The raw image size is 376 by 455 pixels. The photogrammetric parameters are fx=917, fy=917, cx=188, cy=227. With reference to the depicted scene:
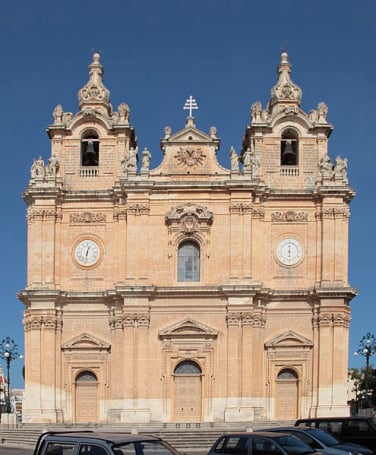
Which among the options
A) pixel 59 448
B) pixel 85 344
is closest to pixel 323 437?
pixel 59 448

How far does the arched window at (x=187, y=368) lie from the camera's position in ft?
143

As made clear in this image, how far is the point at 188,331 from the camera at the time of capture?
143ft

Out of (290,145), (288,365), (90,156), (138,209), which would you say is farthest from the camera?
(90,156)

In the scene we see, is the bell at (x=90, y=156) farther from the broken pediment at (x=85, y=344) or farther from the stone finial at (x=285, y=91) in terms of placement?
the stone finial at (x=285, y=91)

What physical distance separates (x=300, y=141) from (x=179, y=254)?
27.4ft

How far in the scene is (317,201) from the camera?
4475 cm

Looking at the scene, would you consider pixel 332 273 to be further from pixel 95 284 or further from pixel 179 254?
pixel 95 284

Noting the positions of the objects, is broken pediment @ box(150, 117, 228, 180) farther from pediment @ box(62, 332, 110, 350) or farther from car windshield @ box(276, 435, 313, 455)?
car windshield @ box(276, 435, 313, 455)

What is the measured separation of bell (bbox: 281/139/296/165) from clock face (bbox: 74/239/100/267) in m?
10.4

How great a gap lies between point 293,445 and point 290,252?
2646cm

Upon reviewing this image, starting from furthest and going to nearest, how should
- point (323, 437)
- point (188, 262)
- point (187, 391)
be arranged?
point (188, 262) → point (187, 391) → point (323, 437)

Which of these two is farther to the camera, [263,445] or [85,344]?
[85,344]

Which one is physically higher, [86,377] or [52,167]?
[52,167]

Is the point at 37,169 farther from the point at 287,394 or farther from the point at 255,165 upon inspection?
the point at 287,394
